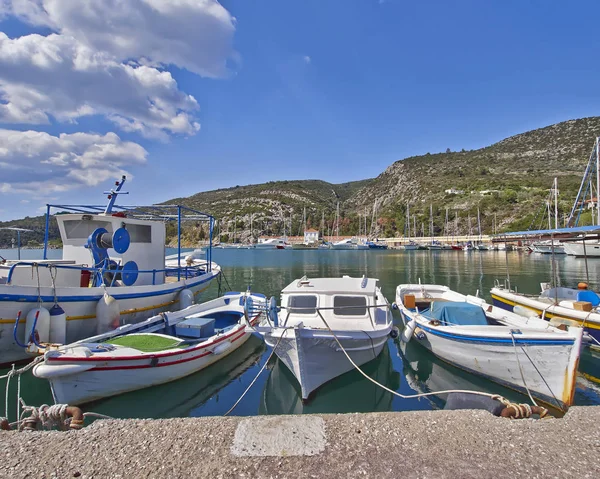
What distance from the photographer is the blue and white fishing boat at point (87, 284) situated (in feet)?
32.0

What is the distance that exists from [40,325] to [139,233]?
5.99m

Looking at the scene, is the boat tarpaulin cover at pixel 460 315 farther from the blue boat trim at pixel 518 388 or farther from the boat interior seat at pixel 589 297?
the boat interior seat at pixel 589 297

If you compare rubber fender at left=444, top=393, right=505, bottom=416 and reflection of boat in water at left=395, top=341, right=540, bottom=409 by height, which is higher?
rubber fender at left=444, top=393, right=505, bottom=416

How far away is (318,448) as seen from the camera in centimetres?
386

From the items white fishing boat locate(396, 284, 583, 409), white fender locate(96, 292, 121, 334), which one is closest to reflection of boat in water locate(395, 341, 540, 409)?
white fishing boat locate(396, 284, 583, 409)

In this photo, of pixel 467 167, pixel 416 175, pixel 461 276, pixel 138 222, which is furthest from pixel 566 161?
pixel 138 222

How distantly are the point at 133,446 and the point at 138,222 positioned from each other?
12402 mm

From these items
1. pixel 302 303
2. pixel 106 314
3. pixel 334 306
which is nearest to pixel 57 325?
pixel 106 314

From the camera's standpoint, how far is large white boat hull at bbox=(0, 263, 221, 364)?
9664 millimetres

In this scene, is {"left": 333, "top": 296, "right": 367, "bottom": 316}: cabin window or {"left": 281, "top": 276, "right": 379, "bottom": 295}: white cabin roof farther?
{"left": 281, "top": 276, "right": 379, "bottom": 295}: white cabin roof

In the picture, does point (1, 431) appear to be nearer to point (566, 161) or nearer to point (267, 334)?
point (267, 334)

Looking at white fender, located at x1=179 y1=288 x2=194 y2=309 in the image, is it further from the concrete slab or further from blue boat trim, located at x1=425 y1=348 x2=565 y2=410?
the concrete slab

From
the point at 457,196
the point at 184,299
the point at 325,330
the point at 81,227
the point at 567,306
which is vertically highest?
the point at 457,196

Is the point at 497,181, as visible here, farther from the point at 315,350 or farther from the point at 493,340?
the point at 315,350
